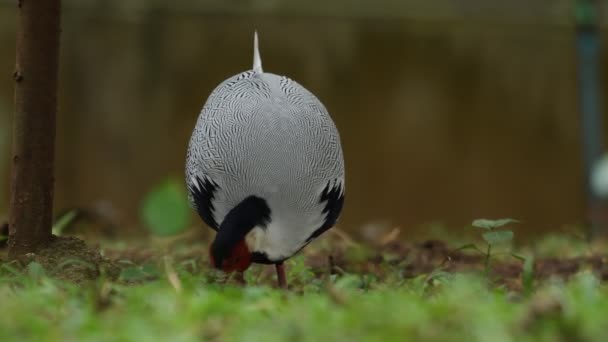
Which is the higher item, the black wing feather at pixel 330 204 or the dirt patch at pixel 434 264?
the black wing feather at pixel 330 204

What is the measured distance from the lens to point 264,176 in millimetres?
4082

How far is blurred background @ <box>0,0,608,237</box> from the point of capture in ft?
25.5

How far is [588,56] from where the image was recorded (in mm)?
8047

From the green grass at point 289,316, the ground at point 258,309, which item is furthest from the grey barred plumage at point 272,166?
the green grass at point 289,316

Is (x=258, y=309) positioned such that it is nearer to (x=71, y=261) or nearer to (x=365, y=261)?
(x=71, y=261)

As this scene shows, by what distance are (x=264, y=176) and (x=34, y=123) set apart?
933 millimetres

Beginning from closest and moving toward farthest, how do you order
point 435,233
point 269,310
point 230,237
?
point 269,310 → point 230,237 → point 435,233

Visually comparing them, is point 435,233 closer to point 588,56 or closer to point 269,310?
point 588,56

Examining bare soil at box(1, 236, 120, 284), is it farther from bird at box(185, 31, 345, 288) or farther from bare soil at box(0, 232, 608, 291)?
bird at box(185, 31, 345, 288)

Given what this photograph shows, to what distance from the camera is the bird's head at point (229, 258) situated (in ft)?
12.6

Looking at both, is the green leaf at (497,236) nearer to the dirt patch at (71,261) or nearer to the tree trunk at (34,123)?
the dirt patch at (71,261)

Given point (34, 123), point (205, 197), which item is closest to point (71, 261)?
point (34, 123)

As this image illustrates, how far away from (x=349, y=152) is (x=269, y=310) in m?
5.17

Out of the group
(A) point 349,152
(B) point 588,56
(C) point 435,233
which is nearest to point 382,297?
(C) point 435,233
